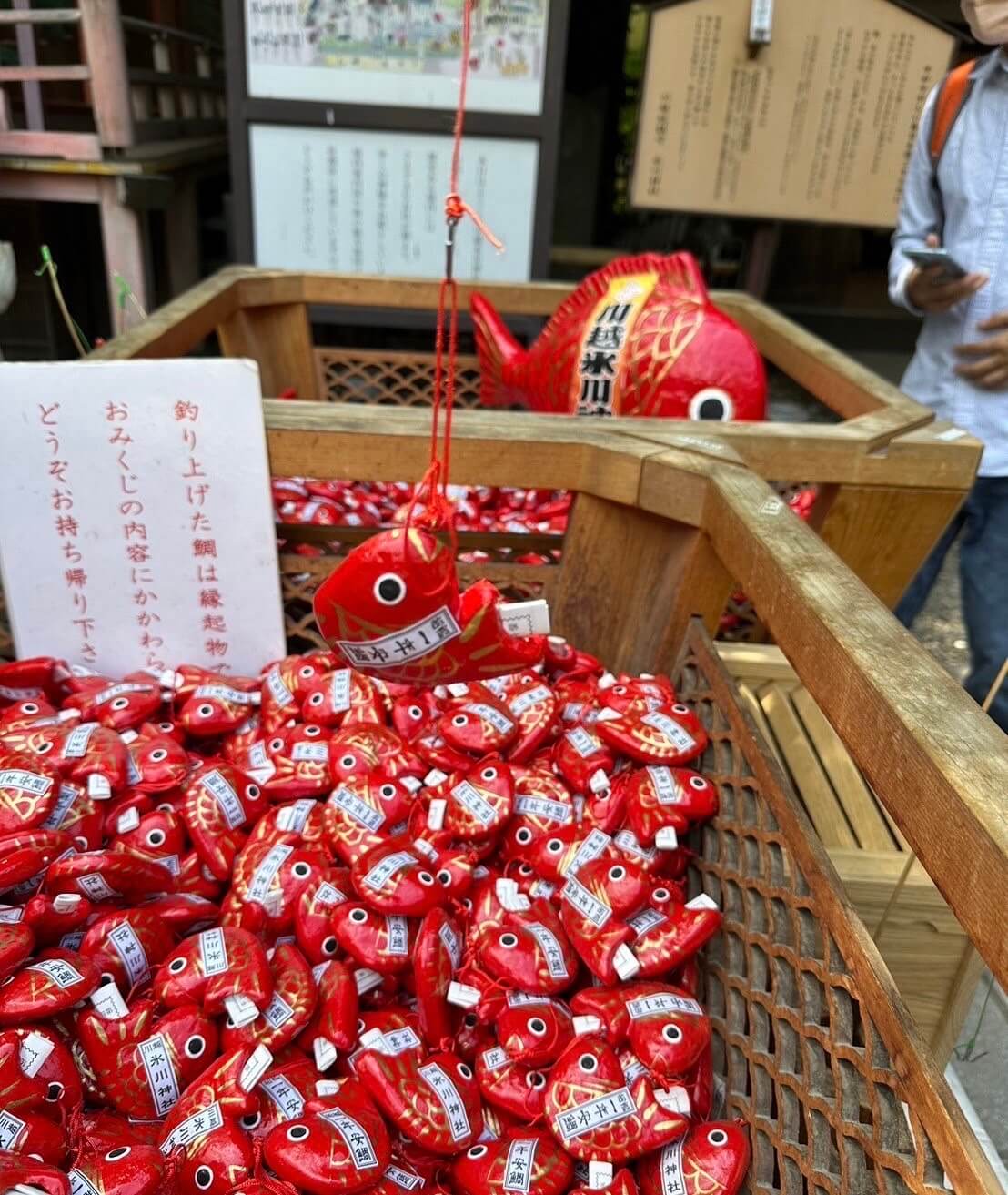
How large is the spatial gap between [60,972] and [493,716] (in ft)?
2.11

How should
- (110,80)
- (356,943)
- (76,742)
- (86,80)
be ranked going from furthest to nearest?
(86,80), (110,80), (76,742), (356,943)

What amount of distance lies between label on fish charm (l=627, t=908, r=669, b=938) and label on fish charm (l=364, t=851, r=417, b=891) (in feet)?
0.94

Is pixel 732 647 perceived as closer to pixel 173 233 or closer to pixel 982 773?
pixel 982 773

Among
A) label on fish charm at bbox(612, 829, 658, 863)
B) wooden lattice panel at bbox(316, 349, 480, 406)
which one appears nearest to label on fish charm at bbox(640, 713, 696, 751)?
label on fish charm at bbox(612, 829, 658, 863)

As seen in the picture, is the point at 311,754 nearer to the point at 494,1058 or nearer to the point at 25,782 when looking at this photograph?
the point at 25,782

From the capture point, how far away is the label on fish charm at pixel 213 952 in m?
1.05

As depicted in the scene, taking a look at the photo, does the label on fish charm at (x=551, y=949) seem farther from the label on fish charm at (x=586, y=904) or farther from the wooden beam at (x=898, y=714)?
the wooden beam at (x=898, y=714)

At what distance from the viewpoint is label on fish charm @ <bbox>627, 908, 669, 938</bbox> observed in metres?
1.11

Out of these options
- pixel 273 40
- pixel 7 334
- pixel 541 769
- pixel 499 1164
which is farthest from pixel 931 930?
pixel 7 334

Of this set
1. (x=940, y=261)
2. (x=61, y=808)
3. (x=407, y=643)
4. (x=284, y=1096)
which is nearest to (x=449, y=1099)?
(x=284, y=1096)

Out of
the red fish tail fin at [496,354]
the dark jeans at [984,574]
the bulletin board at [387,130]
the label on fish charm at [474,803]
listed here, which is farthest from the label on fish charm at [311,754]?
the bulletin board at [387,130]

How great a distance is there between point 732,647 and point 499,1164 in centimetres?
102

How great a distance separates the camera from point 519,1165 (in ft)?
3.08

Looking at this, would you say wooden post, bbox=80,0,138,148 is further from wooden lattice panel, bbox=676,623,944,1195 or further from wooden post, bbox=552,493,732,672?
wooden lattice panel, bbox=676,623,944,1195
